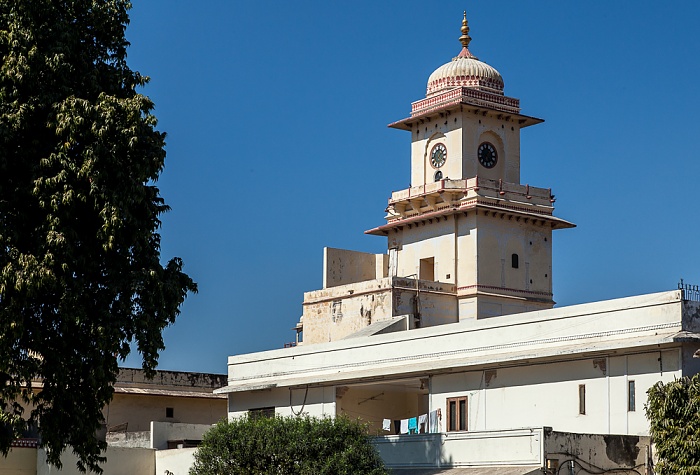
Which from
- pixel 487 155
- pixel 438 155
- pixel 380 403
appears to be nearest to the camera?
pixel 380 403

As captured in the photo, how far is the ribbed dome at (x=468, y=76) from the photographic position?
4862cm

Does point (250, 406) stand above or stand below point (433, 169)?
below

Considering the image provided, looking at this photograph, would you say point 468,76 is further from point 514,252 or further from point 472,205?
point 514,252

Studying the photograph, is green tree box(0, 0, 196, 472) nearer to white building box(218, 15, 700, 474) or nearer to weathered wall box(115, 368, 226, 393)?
white building box(218, 15, 700, 474)

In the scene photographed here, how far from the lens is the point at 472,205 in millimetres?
46469

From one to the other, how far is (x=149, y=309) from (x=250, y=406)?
16.3 meters

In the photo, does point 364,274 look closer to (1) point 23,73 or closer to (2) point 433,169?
(2) point 433,169

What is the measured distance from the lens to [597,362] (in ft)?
96.2

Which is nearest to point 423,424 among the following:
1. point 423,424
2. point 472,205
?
point 423,424

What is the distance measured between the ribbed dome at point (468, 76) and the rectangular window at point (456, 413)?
18.7 m

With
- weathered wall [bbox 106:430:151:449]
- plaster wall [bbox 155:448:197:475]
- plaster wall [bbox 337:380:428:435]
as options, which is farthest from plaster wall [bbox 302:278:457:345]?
plaster wall [bbox 155:448:197:475]

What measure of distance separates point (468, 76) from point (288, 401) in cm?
1645

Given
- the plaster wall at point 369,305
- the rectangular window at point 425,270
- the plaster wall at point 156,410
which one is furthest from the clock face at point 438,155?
the plaster wall at point 156,410

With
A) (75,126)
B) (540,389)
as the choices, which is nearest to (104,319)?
(75,126)
